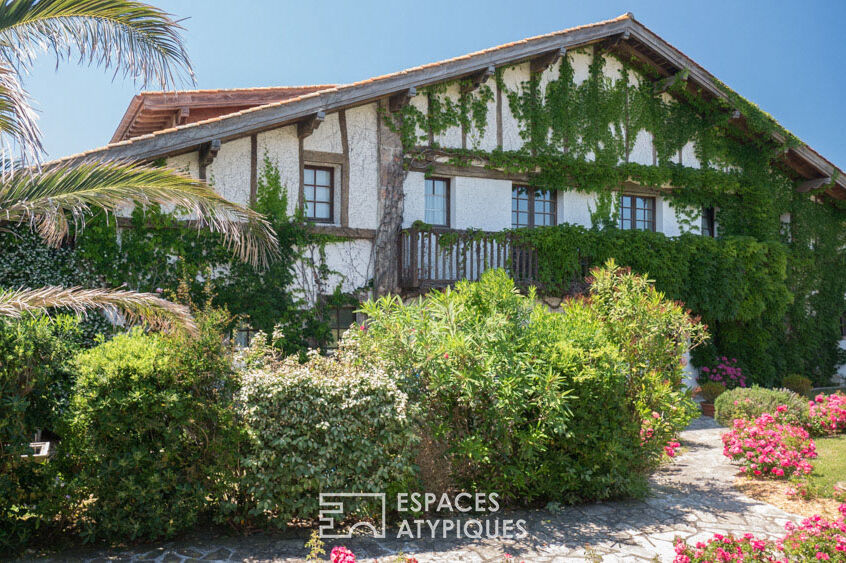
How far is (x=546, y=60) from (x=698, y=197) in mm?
5037

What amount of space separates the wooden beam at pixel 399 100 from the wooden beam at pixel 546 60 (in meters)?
3.26

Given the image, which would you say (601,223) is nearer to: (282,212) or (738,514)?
(282,212)

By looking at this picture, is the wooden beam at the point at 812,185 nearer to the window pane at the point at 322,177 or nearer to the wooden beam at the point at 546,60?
the wooden beam at the point at 546,60

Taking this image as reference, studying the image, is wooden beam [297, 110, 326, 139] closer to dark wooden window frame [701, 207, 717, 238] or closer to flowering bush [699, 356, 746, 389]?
dark wooden window frame [701, 207, 717, 238]

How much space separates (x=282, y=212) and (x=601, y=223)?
6977 millimetres

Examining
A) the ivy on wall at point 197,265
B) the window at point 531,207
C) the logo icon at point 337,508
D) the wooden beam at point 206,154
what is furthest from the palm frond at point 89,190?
the window at point 531,207

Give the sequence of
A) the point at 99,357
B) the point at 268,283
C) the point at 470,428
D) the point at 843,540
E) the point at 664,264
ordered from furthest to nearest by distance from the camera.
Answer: the point at 664,264
the point at 268,283
the point at 470,428
the point at 99,357
the point at 843,540

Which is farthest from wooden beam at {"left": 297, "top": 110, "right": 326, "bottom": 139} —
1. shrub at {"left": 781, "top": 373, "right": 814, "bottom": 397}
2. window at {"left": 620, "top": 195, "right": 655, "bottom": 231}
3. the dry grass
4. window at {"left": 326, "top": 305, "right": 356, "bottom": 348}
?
shrub at {"left": 781, "top": 373, "right": 814, "bottom": 397}

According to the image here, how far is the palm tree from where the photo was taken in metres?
5.98

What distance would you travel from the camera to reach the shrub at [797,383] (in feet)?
51.1

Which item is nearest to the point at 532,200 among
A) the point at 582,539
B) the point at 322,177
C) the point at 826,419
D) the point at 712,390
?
the point at 322,177

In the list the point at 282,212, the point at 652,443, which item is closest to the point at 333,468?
the point at 652,443

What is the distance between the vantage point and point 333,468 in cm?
571

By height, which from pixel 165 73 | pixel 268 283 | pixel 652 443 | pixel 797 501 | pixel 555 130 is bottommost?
pixel 797 501
